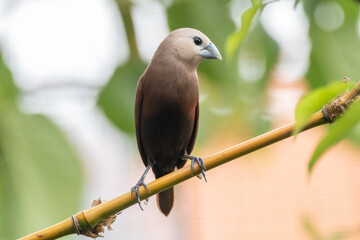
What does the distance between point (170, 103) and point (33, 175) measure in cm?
66

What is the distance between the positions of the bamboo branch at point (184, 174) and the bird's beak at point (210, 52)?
0.16m

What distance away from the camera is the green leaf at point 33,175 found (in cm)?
154

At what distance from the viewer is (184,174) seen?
0.85 metres

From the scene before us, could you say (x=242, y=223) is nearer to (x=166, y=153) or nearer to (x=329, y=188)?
(x=329, y=188)

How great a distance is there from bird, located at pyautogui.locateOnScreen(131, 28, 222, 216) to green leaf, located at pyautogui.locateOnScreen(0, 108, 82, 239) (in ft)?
0.85

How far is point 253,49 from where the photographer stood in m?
1.75

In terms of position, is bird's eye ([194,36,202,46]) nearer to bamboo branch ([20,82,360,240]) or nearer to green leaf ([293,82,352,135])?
bamboo branch ([20,82,360,240])

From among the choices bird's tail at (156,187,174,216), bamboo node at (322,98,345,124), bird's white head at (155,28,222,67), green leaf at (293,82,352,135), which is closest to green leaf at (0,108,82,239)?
bird's tail at (156,187,174,216)

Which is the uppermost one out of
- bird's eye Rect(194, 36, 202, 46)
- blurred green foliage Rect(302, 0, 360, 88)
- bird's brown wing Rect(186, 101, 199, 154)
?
blurred green foliage Rect(302, 0, 360, 88)

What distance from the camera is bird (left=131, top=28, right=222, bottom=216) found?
0.98 m

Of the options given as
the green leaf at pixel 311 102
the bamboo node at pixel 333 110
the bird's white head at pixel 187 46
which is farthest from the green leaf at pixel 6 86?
the green leaf at pixel 311 102

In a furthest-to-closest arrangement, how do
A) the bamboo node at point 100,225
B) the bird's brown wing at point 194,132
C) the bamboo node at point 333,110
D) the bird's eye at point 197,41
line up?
the bird's brown wing at point 194,132 < the bird's eye at point 197,41 < the bamboo node at point 100,225 < the bamboo node at point 333,110

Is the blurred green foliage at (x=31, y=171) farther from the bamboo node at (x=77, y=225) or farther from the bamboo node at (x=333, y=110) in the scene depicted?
the bamboo node at (x=333, y=110)

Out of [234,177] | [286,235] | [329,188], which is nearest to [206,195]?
[234,177]
